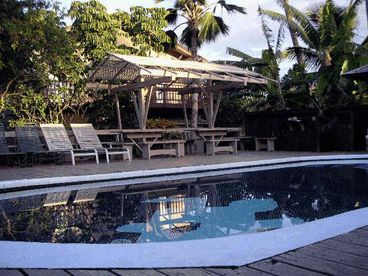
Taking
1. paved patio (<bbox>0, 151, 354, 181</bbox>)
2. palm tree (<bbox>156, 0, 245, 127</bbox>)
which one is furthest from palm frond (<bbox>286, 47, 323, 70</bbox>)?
paved patio (<bbox>0, 151, 354, 181</bbox>)

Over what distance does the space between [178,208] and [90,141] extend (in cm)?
608

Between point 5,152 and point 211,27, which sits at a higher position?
point 211,27

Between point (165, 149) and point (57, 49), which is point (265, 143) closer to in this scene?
point (165, 149)

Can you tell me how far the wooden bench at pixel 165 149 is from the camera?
11.3 meters

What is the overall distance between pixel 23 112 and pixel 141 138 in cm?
385

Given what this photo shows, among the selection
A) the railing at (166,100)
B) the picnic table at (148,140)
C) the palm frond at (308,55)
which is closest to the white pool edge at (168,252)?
the picnic table at (148,140)

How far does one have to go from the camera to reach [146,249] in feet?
9.22

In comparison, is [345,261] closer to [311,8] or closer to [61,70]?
[61,70]

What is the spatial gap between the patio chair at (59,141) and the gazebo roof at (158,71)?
252cm

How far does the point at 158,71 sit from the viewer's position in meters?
11.0

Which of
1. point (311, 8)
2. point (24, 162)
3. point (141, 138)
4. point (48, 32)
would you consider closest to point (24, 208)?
point (24, 162)

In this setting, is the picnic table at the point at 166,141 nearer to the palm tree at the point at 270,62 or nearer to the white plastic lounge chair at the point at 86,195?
the palm tree at the point at 270,62

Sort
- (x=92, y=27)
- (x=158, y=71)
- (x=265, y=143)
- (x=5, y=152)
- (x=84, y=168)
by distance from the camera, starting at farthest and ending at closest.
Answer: (x=265, y=143) → (x=92, y=27) → (x=158, y=71) → (x=5, y=152) → (x=84, y=168)

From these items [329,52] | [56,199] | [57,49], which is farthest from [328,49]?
[56,199]
